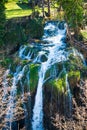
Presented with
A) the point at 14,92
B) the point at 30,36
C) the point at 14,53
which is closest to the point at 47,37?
the point at 30,36

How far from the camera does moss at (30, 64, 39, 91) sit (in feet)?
131

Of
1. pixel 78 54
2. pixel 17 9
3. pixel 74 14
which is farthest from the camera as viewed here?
pixel 17 9

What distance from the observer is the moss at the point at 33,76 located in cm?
3991

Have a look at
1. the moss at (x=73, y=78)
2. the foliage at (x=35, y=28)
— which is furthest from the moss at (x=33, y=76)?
the foliage at (x=35, y=28)

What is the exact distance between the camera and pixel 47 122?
127ft

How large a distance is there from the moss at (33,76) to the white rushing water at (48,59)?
428 millimetres

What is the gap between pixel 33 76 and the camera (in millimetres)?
40656

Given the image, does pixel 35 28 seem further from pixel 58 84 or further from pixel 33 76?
pixel 58 84

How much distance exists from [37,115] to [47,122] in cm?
130

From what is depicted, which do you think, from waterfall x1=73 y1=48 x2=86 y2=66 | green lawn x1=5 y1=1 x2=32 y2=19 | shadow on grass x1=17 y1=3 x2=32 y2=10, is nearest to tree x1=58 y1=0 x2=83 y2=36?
waterfall x1=73 y1=48 x2=86 y2=66

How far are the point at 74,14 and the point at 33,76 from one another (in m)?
13.4

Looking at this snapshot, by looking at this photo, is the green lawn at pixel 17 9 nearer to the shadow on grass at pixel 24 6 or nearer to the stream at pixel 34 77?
the shadow on grass at pixel 24 6

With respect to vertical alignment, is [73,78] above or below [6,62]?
below

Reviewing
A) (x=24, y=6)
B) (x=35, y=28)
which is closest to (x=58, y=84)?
(x=35, y=28)
